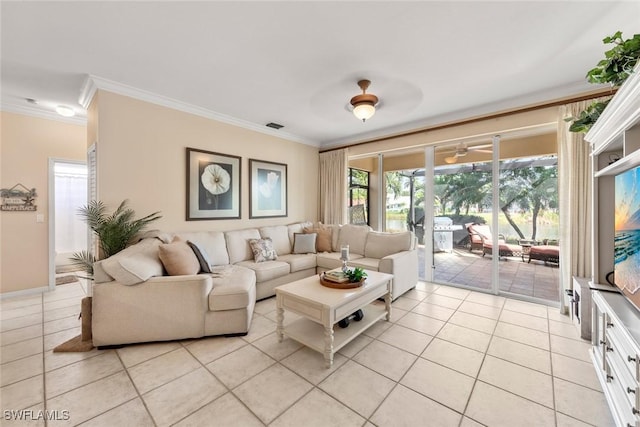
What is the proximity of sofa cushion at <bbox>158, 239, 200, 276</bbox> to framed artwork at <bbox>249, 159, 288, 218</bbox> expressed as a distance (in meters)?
1.73

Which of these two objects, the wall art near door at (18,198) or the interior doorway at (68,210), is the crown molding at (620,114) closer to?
the wall art near door at (18,198)

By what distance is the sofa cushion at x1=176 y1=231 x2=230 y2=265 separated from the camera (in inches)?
132

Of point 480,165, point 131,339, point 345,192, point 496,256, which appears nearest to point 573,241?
point 496,256

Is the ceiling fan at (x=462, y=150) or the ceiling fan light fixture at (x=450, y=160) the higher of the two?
the ceiling fan at (x=462, y=150)

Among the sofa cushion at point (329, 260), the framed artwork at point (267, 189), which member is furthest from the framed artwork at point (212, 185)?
the sofa cushion at point (329, 260)

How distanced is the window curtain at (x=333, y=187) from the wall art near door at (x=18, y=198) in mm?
4583

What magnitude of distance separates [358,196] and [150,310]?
3.98m

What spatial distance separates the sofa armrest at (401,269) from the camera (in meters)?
3.28

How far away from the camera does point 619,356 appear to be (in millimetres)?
1446

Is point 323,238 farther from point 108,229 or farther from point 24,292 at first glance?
point 24,292

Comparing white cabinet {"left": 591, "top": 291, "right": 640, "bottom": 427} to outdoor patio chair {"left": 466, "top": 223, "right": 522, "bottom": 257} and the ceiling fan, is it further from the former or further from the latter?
the ceiling fan

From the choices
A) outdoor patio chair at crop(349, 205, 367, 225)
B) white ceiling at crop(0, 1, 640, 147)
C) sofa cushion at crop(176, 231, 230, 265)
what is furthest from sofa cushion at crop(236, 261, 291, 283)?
white ceiling at crop(0, 1, 640, 147)

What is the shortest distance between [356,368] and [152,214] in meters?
2.94

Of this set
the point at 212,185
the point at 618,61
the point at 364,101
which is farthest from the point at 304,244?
the point at 618,61
